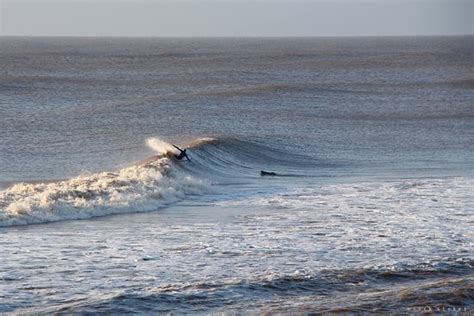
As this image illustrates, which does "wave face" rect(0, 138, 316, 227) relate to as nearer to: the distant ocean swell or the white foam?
the white foam

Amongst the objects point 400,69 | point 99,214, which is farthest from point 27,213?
point 400,69

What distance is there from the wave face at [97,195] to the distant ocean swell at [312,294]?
5.01 m

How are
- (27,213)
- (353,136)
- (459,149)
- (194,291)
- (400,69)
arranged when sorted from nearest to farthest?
(194,291)
(27,213)
(459,149)
(353,136)
(400,69)

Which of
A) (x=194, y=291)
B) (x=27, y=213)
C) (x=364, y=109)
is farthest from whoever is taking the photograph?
(x=364, y=109)

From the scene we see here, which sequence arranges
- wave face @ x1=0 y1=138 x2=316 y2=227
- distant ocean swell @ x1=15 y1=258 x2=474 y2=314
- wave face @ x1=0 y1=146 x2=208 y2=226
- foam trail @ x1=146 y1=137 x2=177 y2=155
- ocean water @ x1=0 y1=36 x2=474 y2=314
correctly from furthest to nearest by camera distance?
foam trail @ x1=146 y1=137 x2=177 y2=155 < wave face @ x1=0 y1=138 x2=316 y2=227 < wave face @ x1=0 y1=146 x2=208 y2=226 < ocean water @ x1=0 y1=36 x2=474 y2=314 < distant ocean swell @ x1=15 y1=258 x2=474 y2=314

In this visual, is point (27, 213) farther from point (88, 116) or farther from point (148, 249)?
point (88, 116)

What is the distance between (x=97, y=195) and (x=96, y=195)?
2 centimetres

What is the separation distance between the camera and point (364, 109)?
4378 centimetres

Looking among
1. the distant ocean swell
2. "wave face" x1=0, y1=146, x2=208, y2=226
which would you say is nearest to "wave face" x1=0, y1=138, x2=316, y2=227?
"wave face" x1=0, y1=146, x2=208, y2=226

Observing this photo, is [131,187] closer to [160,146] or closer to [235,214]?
[235,214]

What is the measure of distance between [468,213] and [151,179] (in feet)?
21.0

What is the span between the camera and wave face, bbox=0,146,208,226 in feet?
49.8

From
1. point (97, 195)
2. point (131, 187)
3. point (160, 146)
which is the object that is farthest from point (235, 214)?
point (160, 146)

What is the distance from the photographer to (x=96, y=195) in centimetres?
1691
